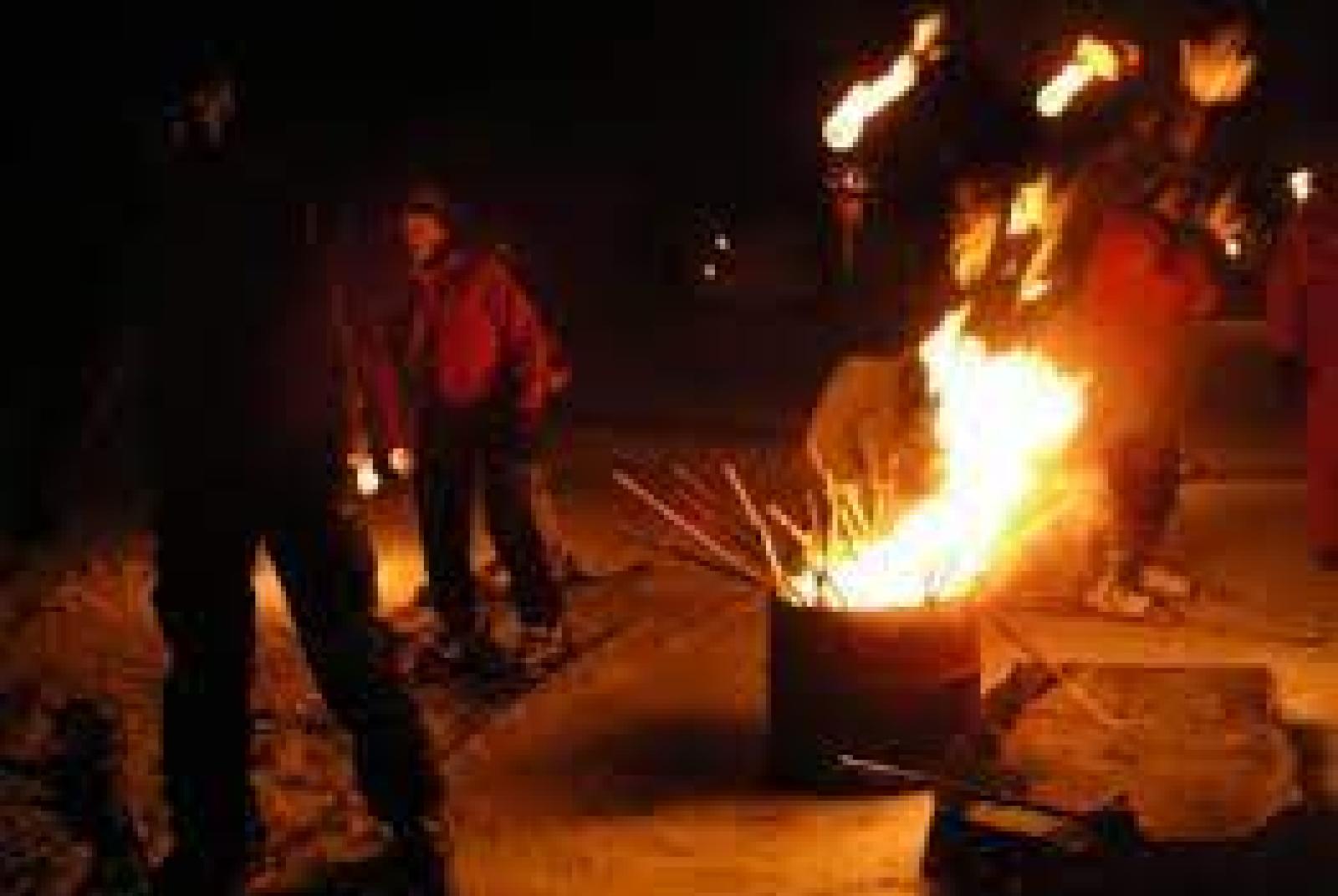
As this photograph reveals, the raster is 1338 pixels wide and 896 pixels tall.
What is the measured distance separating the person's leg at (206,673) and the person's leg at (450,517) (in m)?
2.90

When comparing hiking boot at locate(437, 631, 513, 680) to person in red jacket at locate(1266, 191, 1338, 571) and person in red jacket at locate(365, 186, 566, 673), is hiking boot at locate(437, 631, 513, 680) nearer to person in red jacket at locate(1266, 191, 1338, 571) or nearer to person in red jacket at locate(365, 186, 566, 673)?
person in red jacket at locate(365, 186, 566, 673)

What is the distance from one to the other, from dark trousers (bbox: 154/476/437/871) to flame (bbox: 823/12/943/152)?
13.3ft

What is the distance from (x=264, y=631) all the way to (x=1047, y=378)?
3.53 metres

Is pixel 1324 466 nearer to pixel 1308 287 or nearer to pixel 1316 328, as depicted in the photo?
pixel 1316 328

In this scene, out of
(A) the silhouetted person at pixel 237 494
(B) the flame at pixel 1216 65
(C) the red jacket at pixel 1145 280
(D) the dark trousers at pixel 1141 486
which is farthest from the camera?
(D) the dark trousers at pixel 1141 486

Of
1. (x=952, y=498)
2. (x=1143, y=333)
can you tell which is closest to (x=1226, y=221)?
(x=1143, y=333)

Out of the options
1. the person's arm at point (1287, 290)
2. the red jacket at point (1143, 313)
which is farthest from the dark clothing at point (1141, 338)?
the person's arm at point (1287, 290)

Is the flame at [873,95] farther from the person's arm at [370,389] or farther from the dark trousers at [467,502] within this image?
the person's arm at [370,389]

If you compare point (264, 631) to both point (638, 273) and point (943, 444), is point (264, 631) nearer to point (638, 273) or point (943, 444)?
point (943, 444)

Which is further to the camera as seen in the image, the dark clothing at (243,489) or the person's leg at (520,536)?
the person's leg at (520,536)

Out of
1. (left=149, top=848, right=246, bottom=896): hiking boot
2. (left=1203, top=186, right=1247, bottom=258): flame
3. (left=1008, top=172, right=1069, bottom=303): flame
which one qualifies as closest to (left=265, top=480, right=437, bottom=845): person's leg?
(left=149, top=848, right=246, bottom=896): hiking boot

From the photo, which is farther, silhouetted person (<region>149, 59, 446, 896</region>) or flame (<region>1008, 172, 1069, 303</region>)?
flame (<region>1008, 172, 1069, 303</region>)

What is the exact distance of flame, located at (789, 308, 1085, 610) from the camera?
26.5ft

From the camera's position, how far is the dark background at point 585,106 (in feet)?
73.0
